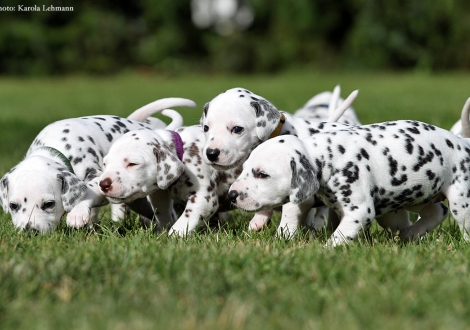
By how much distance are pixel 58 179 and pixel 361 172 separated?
2.46m

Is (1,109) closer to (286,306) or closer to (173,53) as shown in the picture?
(286,306)

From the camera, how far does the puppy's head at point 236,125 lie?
5543mm

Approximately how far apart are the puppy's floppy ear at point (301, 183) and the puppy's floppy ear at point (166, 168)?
1128 millimetres

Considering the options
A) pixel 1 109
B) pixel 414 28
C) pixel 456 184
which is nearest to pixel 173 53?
pixel 414 28

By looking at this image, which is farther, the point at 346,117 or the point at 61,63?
the point at 61,63

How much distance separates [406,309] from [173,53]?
40.6 meters

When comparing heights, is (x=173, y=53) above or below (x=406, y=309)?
below

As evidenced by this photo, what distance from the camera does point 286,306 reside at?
3479 millimetres

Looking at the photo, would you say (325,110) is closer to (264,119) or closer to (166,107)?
(166,107)

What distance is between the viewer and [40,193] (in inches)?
215

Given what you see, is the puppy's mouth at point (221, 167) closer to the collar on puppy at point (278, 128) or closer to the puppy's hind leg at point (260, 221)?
the collar on puppy at point (278, 128)

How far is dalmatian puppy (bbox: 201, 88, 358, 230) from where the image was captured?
5512mm

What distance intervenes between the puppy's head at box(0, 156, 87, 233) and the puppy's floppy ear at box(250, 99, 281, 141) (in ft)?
5.11

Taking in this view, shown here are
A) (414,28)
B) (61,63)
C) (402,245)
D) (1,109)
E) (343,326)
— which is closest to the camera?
(343,326)
